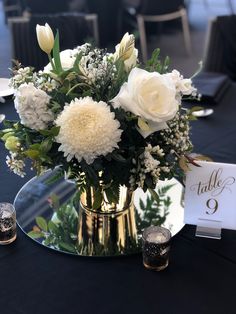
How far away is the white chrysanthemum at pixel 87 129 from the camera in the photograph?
0.79m

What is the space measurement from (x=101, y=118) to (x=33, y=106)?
13 centimetres

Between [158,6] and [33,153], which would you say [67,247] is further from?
[158,6]

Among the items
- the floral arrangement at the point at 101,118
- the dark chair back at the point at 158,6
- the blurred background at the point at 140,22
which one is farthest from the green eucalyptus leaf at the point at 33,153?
the dark chair back at the point at 158,6

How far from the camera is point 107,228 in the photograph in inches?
40.7

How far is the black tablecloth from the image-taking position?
0.87 metres

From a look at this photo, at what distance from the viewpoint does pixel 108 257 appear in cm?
99

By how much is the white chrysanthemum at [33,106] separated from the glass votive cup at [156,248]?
0.97 feet

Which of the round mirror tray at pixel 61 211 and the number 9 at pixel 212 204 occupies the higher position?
the number 9 at pixel 212 204

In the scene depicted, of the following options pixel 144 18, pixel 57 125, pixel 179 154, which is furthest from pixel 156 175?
pixel 144 18

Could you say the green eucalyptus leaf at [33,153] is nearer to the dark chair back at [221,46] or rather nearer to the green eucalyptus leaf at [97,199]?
the green eucalyptus leaf at [97,199]

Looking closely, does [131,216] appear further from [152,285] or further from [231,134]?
[231,134]

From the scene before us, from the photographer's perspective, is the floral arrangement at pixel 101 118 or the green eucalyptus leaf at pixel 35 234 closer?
the floral arrangement at pixel 101 118

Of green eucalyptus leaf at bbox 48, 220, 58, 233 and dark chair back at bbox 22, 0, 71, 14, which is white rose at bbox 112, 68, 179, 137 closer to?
green eucalyptus leaf at bbox 48, 220, 58, 233

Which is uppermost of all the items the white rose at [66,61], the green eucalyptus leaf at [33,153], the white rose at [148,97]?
the white rose at [66,61]
